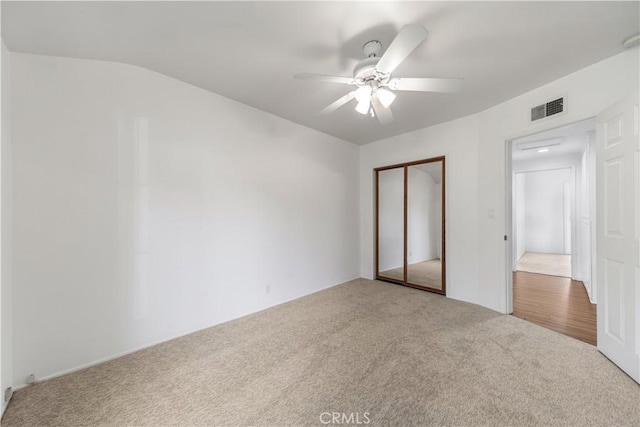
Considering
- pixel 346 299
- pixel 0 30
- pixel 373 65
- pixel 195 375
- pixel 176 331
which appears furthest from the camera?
pixel 346 299

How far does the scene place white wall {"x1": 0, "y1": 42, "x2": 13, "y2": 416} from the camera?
1612mm

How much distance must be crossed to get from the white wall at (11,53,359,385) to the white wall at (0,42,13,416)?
5 cm

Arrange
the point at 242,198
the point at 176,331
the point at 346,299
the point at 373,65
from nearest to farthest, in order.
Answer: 1. the point at 373,65
2. the point at 176,331
3. the point at 242,198
4. the point at 346,299

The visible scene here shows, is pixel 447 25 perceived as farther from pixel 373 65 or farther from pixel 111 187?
pixel 111 187

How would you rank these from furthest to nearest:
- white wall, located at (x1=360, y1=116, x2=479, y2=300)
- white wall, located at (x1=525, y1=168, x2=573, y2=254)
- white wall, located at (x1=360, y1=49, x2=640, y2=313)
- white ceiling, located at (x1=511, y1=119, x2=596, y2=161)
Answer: white wall, located at (x1=525, y1=168, x2=573, y2=254) < white ceiling, located at (x1=511, y1=119, x2=596, y2=161) < white wall, located at (x1=360, y1=116, x2=479, y2=300) < white wall, located at (x1=360, y1=49, x2=640, y2=313)

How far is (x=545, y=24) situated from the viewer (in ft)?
5.61

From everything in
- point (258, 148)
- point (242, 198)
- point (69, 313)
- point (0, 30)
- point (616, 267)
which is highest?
point (0, 30)

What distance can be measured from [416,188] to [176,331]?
3.82 metres

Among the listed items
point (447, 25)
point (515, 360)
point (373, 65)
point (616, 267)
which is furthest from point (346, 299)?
point (447, 25)

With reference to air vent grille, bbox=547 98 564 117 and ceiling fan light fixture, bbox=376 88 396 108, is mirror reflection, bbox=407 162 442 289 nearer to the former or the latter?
air vent grille, bbox=547 98 564 117

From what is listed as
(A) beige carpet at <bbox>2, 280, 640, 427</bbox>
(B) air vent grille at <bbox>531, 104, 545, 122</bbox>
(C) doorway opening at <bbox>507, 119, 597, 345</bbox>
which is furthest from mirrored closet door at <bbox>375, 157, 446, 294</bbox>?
(A) beige carpet at <bbox>2, 280, 640, 427</bbox>

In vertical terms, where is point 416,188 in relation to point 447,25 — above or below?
below

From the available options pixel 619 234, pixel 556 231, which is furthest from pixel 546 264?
pixel 619 234

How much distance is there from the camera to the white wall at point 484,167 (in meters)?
2.32
